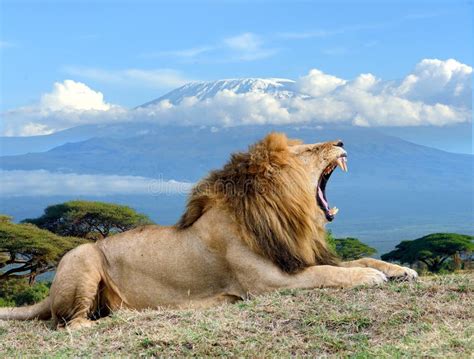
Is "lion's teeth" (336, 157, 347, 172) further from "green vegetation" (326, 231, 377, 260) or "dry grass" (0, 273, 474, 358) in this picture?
"green vegetation" (326, 231, 377, 260)

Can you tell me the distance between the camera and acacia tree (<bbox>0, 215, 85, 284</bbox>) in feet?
70.6

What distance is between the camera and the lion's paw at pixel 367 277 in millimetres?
5934

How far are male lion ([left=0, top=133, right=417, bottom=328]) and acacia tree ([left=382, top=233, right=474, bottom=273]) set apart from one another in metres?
21.2

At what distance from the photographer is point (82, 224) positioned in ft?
80.8

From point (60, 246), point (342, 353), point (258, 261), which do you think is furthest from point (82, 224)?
point (342, 353)

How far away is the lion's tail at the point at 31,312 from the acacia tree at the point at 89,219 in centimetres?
1595

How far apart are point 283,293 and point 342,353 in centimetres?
136

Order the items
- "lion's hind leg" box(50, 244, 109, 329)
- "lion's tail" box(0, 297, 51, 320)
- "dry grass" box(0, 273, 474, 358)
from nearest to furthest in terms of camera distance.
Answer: "dry grass" box(0, 273, 474, 358)
"lion's hind leg" box(50, 244, 109, 329)
"lion's tail" box(0, 297, 51, 320)

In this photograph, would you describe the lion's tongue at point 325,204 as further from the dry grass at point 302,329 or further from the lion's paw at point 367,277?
the dry grass at point 302,329

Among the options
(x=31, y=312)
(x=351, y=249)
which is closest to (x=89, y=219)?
(x=351, y=249)

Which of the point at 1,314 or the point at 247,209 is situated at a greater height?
the point at 247,209

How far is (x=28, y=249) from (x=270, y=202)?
1661cm

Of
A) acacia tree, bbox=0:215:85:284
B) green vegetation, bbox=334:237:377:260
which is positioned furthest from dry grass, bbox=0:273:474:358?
green vegetation, bbox=334:237:377:260

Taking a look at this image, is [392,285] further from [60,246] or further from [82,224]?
[82,224]
